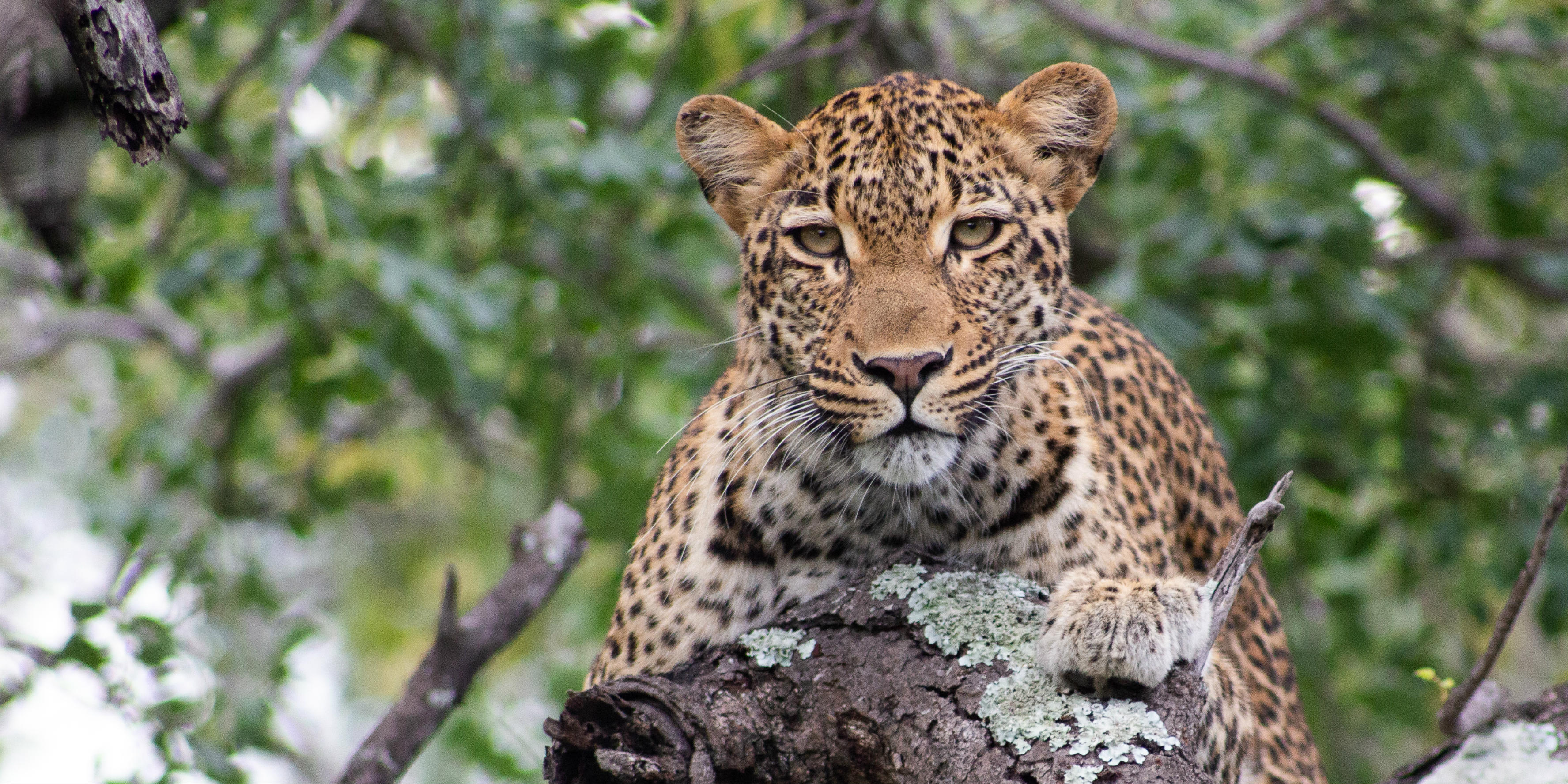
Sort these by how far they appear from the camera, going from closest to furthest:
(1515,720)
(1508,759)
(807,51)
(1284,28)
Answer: (1508,759) → (1515,720) → (807,51) → (1284,28)

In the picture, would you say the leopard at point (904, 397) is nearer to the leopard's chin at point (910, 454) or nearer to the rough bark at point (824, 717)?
the leopard's chin at point (910, 454)

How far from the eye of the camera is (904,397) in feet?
13.7

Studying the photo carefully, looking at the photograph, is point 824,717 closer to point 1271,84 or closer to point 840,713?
point 840,713

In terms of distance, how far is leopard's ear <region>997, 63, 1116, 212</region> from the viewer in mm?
4934

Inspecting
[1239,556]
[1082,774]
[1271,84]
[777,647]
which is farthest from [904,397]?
[1271,84]

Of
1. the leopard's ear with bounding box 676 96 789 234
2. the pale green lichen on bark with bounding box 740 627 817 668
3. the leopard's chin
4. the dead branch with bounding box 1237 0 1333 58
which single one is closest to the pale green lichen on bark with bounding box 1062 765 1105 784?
the pale green lichen on bark with bounding box 740 627 817 668

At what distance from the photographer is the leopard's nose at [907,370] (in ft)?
13.6

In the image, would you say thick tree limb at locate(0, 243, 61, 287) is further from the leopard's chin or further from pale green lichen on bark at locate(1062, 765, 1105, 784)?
pale green lichen on bark at locate(1062, 765, 1105, 784)

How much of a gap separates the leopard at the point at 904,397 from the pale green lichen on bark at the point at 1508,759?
66cm

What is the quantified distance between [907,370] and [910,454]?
25cm

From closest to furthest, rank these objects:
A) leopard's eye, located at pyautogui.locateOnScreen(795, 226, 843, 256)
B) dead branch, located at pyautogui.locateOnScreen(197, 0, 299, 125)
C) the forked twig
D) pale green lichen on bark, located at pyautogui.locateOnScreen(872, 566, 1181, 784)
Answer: the forked twig < pale green lichen on bark, located at pyautogui.locateOnScreen(872, 566, 1181, 784) < leopard's eye, located at pyautogui.locateOnScreen(795, 226, 843, 256) < dead branch, located at pyautogui.locateOnScreen(197, 0, 299, 125)

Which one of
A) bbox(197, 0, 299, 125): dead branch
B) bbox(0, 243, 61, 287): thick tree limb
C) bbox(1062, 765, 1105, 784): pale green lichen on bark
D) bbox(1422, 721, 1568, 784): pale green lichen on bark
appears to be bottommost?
bbox(1422, 721, 1568, 784): pale green lichen on bark

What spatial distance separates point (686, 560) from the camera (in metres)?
4.74

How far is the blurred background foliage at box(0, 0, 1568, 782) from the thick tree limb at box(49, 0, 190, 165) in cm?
367
